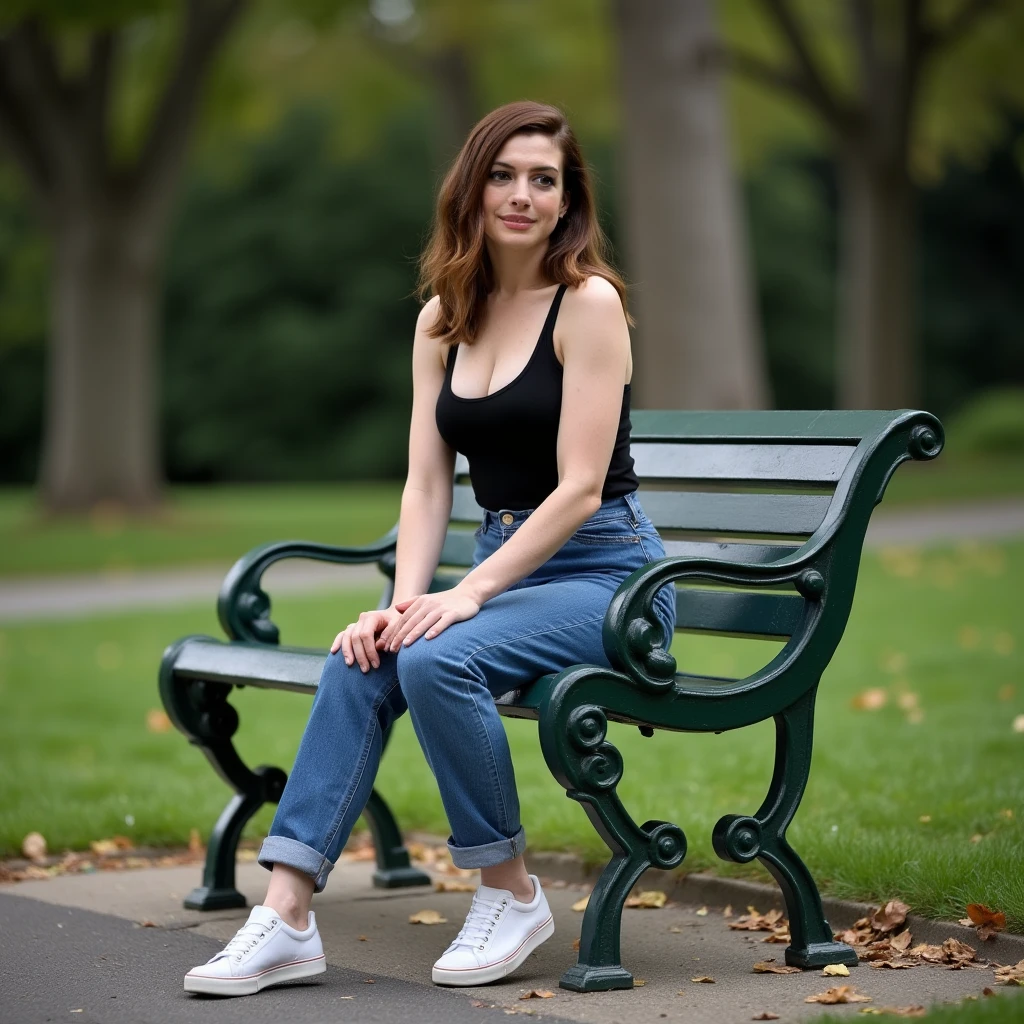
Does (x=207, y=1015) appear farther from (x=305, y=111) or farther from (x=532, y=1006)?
(x=305, y=111)

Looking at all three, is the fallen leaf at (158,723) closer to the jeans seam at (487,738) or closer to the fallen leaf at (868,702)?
the fallen leaf at (868,702)

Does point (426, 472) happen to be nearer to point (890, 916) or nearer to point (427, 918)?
point (427, 918)

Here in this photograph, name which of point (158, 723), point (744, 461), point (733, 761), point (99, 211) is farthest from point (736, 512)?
point (99, 211)

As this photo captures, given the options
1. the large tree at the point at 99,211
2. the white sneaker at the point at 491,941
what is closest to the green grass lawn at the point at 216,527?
the large tree at the point at 99,211

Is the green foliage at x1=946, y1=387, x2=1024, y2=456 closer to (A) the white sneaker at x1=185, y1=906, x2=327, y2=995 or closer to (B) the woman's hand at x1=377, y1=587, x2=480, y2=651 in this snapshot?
(B) the woman's hand at x1=377, y1=587, x2=480, y2=651

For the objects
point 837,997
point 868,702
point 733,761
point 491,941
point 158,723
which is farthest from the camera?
point 158,723

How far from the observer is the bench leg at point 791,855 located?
3.75m

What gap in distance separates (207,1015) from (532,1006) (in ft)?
2.12

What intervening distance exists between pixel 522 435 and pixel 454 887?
145 cm

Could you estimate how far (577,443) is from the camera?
12.7 ft

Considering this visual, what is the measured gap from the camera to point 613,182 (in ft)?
112

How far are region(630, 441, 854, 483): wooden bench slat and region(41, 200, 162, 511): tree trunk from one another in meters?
13.9

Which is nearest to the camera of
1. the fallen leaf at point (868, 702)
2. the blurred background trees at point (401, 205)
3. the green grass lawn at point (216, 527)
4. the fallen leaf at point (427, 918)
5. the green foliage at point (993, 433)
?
the fallen leaf at point (427, 918)

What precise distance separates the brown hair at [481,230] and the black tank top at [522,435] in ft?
0.41
